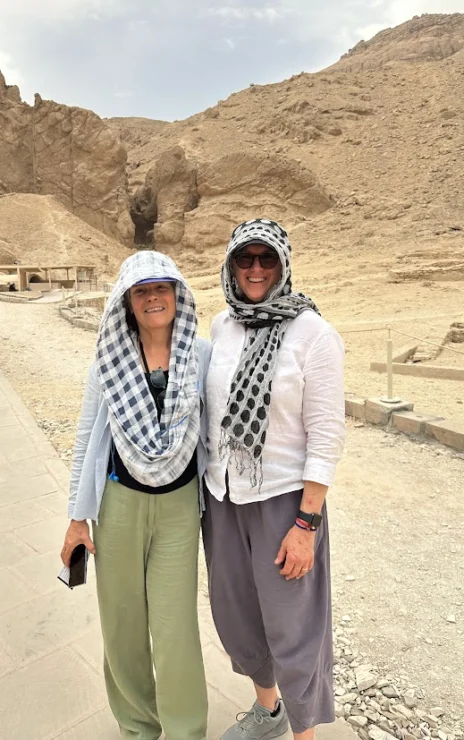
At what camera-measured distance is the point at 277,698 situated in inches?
77.0

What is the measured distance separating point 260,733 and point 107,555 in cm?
88

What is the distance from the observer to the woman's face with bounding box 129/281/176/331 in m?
1.71

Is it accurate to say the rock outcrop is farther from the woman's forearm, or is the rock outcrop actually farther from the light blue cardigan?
the woman's forearm

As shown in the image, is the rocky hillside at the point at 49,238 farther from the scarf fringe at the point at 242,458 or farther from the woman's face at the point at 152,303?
the scarf fringe at the point at 242,458

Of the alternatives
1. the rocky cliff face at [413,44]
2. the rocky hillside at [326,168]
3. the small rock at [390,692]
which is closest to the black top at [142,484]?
the small rock at [390,692]

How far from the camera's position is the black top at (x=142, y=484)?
1662 mm

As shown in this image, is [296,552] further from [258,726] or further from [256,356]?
[258,726]

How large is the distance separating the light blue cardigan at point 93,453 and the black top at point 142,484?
2 cm

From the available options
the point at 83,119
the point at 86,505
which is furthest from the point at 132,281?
the point at 83,119

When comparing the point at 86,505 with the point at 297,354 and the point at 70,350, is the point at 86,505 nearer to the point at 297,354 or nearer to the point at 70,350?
the point at 297,354

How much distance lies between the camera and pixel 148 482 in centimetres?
160

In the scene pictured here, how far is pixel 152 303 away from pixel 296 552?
916 millimetres

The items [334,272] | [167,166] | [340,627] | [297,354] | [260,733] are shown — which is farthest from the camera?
[167,166]

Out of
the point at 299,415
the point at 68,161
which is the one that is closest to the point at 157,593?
the point at 299,415
